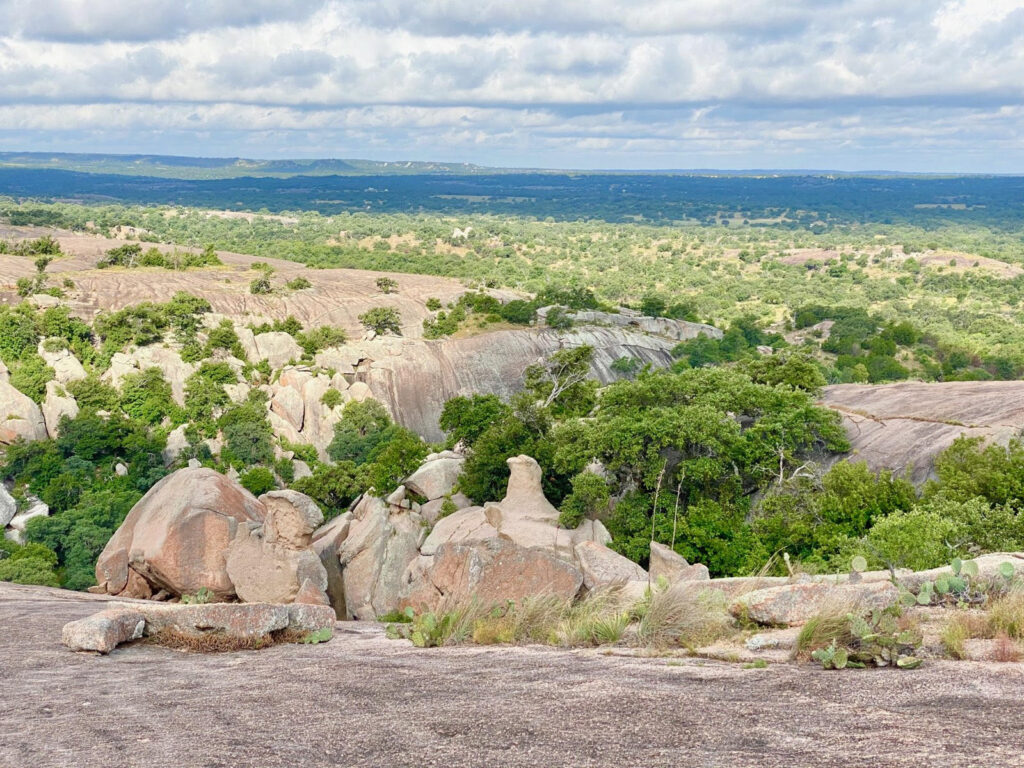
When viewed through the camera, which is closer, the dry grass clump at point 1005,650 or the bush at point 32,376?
the dry grass clump at point 1005,650

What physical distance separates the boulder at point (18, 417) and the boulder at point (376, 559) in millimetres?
26413

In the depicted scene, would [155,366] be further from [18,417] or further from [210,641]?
[210,641]

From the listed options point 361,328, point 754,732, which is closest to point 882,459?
point 754,732

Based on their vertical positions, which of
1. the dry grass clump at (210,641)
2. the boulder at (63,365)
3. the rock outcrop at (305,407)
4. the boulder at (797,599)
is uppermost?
the boulder at (797,599)

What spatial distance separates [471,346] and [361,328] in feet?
28.7

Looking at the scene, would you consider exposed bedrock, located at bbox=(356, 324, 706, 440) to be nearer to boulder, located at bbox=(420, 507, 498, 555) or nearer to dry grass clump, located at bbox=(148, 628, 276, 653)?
boulder, located at bbox=(420, 507, 498, 555)

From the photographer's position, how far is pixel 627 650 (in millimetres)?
10234

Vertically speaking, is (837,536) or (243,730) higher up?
(243,730)

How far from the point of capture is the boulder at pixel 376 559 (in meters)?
24.6

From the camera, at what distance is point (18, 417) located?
4500 centimetres

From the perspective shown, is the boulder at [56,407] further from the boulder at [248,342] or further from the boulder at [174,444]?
the boulder at [248,342]

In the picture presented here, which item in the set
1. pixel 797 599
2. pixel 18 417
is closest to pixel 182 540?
pixel 797 599

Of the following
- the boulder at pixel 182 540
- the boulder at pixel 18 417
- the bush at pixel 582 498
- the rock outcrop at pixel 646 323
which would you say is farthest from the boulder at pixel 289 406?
the bush at pixel 582 498

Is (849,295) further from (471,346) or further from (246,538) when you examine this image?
(246,538)
